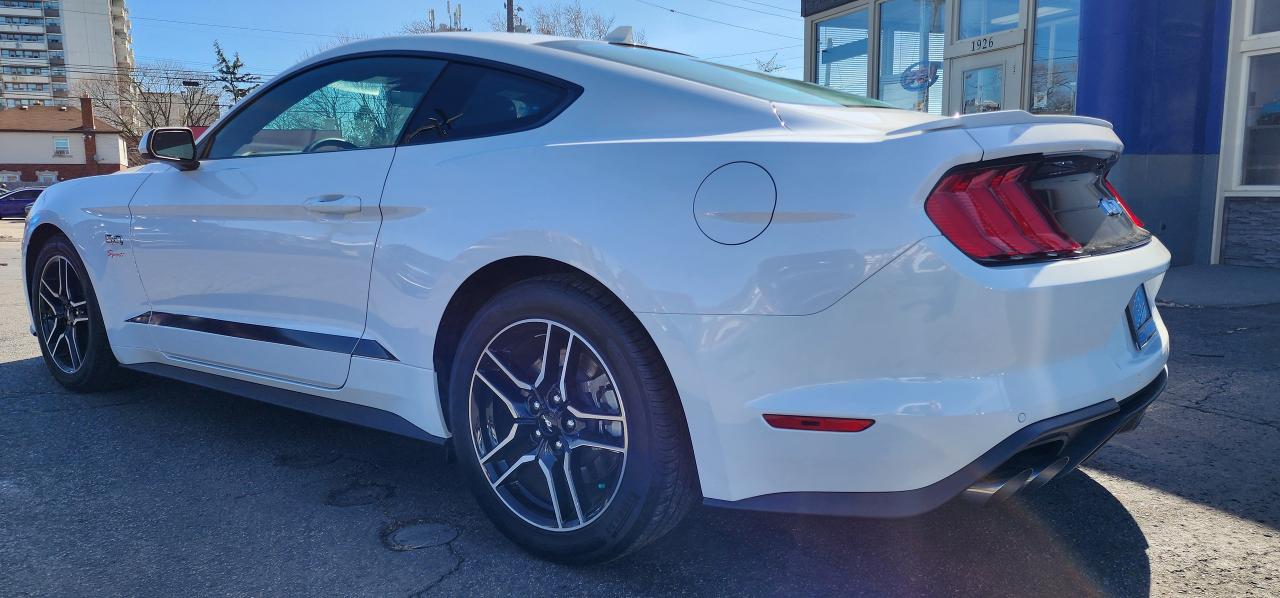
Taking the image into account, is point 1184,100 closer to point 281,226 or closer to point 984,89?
point 984,89

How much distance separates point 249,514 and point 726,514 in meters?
1.57

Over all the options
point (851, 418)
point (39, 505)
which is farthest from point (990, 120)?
point (39, 505)

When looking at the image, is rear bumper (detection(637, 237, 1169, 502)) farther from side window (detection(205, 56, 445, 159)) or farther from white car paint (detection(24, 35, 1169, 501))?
A: side window (detection(205, 56, 445, 159))

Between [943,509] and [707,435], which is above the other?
[707,435]

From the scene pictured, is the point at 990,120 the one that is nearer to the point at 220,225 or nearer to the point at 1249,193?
the point at 220,225

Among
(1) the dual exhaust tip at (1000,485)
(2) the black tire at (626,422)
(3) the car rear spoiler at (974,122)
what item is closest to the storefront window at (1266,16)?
(3) the car rear spoiler at (974,122)

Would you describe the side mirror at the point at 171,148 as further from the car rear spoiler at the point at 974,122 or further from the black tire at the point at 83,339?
the car rear spoiler at the point at 974,122

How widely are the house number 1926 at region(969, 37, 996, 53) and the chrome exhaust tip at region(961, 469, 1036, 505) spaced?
932cm

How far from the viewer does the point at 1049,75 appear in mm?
9570

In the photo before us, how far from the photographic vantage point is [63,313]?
14.4ft

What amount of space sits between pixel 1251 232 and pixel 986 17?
372cm

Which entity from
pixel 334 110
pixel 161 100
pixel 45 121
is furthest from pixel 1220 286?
pixel 45 121

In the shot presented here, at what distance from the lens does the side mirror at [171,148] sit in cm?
356

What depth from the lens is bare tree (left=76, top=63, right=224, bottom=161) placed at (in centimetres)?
6359
